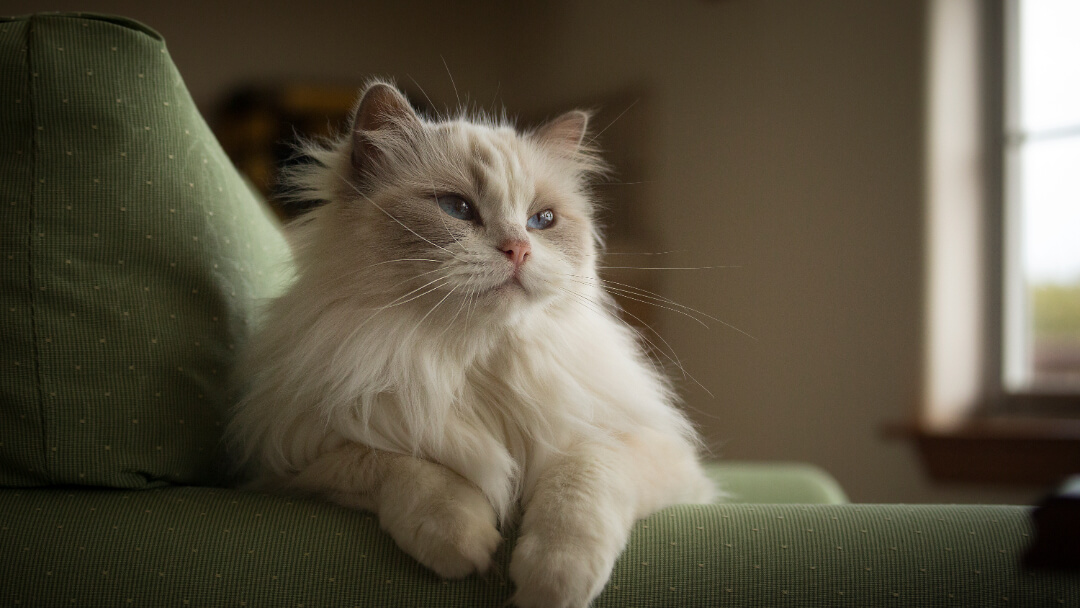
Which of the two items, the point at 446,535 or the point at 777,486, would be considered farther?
the point at 777,486

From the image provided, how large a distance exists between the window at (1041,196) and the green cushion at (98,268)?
278cm

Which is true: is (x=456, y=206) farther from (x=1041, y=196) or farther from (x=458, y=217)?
(x=1041, y=196)

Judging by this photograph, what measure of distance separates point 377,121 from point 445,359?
0.37 meters

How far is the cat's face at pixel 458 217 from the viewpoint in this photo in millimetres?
915

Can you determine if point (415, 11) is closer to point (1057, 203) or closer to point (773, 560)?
point (1057, 203)

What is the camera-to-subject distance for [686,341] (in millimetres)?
2447

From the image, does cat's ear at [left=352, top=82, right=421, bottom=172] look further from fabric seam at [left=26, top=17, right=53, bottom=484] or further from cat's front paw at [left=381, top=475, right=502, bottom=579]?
cat's front paw at [left=381, top=475, right=502, bottom=579]

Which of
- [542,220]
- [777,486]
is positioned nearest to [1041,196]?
[777,486]

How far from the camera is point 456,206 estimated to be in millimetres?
990

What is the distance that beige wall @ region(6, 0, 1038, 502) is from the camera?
2.60 m

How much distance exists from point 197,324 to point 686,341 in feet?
5.93

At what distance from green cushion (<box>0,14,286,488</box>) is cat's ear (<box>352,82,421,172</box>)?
9.1 inches

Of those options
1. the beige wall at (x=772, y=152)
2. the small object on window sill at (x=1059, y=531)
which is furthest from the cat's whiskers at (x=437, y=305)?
the beige wall at (x=772, y=152)

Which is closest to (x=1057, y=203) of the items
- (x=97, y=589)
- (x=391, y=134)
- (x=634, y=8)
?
(x=634, y=8)
